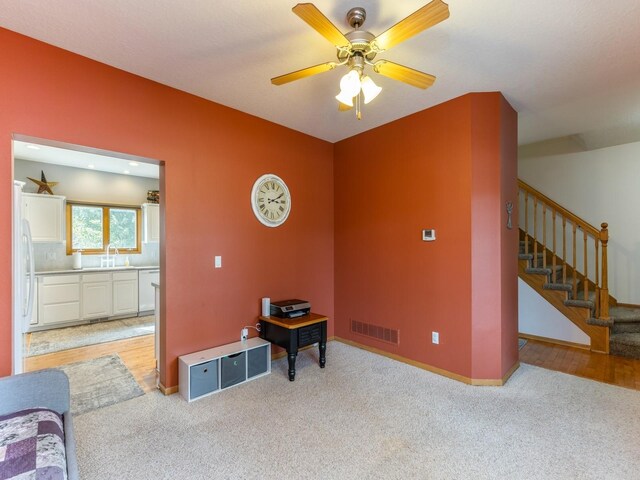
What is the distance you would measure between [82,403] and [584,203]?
6447 mm

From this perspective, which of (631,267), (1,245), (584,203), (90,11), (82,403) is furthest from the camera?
(584,203)

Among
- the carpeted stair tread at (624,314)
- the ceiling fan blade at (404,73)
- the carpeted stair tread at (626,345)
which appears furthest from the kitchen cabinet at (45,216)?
the carpeted stair tread at (624,314)

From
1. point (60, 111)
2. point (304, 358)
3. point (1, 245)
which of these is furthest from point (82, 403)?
point (60, 111)

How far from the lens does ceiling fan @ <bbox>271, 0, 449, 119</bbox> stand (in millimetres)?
1454

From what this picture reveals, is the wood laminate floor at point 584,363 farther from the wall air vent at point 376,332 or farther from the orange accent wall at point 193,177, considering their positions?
the orange accent wall at point 193,177

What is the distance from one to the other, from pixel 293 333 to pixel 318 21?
95.8 inches

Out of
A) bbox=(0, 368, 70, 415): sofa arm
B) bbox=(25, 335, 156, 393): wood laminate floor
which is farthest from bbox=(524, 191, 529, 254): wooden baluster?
bbox=(0, 368, 70, 415): sofa arm

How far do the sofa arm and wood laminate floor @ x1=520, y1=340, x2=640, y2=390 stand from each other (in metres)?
4.06

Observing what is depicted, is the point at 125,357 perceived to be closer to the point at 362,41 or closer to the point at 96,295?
the point at 96,295

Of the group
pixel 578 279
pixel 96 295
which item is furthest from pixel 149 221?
pixel 578 279

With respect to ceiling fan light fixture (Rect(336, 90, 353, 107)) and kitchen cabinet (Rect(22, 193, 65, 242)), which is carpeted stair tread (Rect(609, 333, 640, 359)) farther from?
kitchen cabinet (Rect(22, 193, 65, 242))

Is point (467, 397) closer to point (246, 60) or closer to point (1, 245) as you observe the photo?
point (246, 60)

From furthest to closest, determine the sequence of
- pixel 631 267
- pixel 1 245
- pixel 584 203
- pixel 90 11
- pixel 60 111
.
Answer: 1. pixel 584 203
2. pixel 631 267
3. pixel 60 111
4. pixel 1 245
5. pixel 90 11

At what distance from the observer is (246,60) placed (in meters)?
2.35
